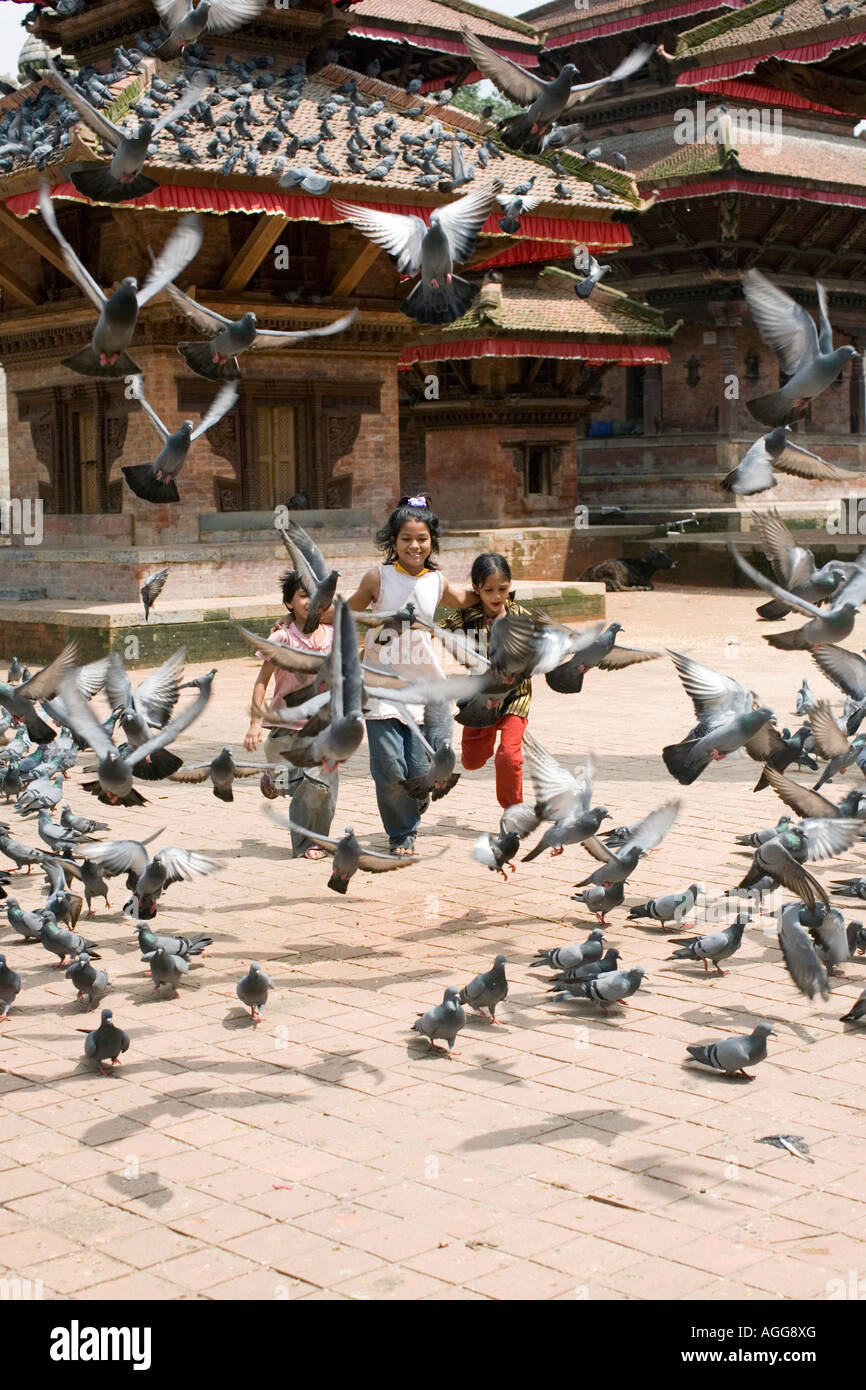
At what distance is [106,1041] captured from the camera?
18.8 feet

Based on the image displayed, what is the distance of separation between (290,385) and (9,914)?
15.2 meters

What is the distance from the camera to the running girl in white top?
8492 mm

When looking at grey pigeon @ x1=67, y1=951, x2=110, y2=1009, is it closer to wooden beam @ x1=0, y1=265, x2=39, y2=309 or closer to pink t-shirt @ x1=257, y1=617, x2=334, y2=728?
pink t-shirt @ x1=257, y1=617, x2=334, y2=728

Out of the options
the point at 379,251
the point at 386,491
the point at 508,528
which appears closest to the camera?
the point at 379,251

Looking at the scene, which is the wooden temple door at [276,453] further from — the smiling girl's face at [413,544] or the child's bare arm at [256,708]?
the smiling girl's face at [413,544]

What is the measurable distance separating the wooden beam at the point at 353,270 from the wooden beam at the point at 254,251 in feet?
4.06

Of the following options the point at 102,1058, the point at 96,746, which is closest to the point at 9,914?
the point at 96,746

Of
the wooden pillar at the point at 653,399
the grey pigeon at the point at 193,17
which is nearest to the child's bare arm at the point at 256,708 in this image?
the grey pigeon at the point at 193,17

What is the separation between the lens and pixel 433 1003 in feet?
21.7

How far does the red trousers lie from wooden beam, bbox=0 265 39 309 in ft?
49.8

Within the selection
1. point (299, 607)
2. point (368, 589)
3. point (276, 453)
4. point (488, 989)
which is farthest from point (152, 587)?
point (276, 453)

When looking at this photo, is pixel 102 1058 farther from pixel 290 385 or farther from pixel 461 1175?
pixel 290 385

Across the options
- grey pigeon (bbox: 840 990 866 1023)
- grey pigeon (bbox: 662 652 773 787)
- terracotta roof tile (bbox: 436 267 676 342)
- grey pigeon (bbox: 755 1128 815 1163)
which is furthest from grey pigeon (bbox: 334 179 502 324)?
terracotta roof tile (bbox: 436 267 676 342)

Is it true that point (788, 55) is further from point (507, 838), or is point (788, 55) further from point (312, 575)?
point (507, 838)
